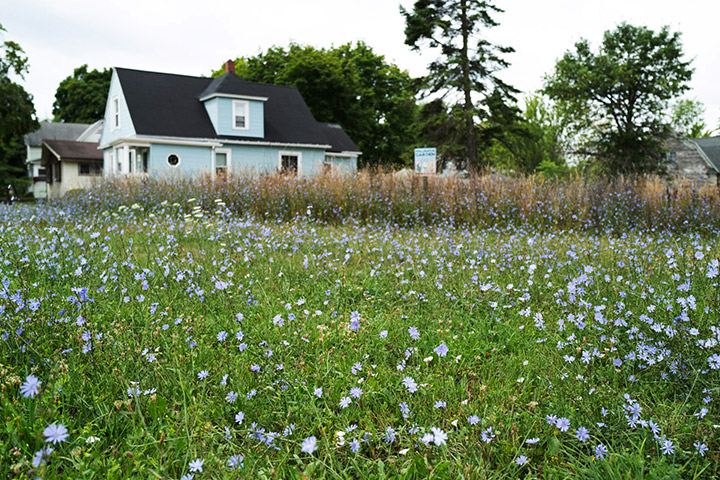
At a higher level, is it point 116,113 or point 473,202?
point 116,113

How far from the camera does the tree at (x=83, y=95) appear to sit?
52.0 m

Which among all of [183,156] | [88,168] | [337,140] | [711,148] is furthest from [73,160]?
[711,148]

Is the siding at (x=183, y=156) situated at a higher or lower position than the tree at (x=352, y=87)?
lower

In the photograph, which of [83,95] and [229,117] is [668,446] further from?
[83,95]

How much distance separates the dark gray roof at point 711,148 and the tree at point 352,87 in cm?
2904

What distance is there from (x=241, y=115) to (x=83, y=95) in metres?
38.0

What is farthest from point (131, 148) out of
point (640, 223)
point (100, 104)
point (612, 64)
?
point (100, 104)

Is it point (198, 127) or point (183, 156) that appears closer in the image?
point (183, 156)

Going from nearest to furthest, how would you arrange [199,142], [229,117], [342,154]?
1. [199,142]
2. [229,117]
3. [342,154]

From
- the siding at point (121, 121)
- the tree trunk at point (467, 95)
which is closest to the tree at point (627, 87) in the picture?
the tree trunk at point (467, 95)

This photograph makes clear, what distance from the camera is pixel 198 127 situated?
80.7 ft

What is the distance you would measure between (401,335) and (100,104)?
193ft

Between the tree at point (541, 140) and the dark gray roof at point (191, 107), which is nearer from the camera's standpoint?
the dark gray roof at point (191, 107)

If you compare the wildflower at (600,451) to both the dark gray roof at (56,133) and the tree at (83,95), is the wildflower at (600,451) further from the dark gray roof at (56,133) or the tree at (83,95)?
the dark gray roof at (56,133)
